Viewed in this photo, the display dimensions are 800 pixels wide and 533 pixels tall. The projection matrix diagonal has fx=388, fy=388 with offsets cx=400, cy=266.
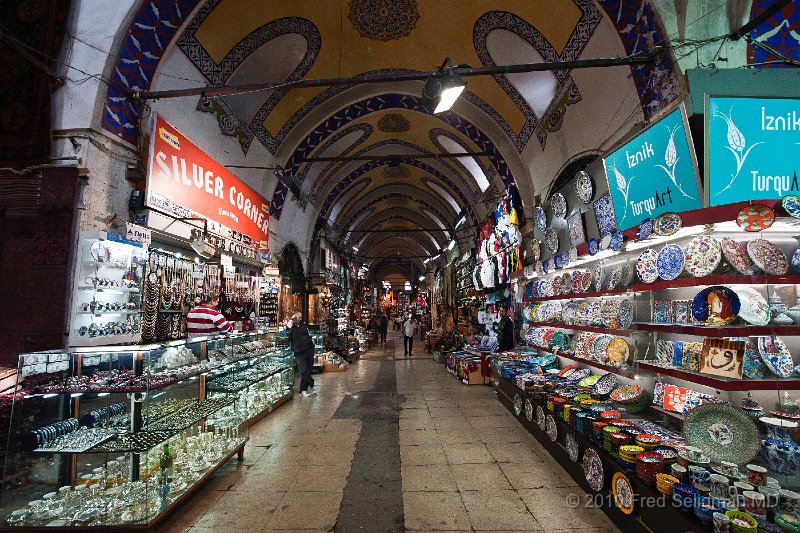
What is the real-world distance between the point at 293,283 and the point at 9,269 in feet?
23.5

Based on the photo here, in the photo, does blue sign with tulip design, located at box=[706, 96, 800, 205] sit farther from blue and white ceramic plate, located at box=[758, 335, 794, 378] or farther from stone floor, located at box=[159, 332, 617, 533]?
stone floor, located at box=[159, 332, 617, 533]

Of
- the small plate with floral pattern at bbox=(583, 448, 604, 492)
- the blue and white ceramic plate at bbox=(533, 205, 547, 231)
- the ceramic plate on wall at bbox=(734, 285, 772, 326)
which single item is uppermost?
the blue and white ceramic plate at bbox=(533, 205, 547, 231)

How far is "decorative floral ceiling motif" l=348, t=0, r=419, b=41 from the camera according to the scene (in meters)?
6.07

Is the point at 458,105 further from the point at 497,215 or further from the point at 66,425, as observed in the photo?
the point at 66,425

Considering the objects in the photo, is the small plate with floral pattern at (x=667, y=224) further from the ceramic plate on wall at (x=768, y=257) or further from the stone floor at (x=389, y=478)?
the stone floor at (x=389, y=478)

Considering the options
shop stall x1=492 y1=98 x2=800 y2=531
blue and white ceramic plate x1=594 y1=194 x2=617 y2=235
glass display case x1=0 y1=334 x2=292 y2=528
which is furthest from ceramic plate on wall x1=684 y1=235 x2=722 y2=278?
glass display case x1=0 y1=334 x2=292 y2=528

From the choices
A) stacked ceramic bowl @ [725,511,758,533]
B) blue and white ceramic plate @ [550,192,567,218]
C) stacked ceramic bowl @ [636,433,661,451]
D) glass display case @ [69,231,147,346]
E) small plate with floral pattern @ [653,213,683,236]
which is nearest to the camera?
stacked ceramic bowl @ [725,511,758,533]

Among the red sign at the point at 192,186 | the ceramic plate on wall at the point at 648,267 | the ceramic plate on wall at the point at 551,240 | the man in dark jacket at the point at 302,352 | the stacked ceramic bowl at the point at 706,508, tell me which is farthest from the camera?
the man in dark jacket at the point at 302,352

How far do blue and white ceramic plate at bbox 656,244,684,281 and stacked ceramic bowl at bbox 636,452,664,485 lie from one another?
1.43 metres

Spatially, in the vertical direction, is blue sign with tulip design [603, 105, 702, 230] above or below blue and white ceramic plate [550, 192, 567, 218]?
below

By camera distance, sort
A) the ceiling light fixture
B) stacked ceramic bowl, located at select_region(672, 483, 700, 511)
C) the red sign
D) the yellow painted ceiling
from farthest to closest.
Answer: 1. the yellow painted ceiling
2. the red sign
3. the ceiling light fixture
4. stacked ceramic bowl, located at select_region(672, 483, 700, 511)

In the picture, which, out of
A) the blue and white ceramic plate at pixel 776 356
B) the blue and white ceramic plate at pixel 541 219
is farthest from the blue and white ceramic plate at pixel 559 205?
the blue and white ceramic plate at pixel 776 356

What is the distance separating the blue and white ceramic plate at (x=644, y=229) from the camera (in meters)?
3.28

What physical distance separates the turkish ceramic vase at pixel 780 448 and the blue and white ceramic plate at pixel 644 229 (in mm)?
1518
